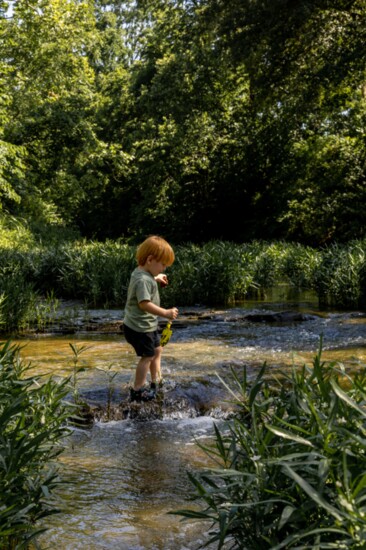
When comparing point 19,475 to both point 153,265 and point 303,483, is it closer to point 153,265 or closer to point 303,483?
point 303,483

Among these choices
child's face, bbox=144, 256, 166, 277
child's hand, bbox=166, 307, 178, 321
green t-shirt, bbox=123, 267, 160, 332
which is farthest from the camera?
child's face, bbox=144, 256, 166, 277

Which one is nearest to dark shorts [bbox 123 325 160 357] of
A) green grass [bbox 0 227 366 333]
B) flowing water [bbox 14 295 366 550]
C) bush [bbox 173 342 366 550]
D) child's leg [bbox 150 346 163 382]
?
child's leg [bbox 150 346 163 382]

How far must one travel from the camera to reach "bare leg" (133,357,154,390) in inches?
237

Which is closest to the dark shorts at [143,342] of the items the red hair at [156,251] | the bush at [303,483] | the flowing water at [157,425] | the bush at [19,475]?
the flowing water at [157,425]

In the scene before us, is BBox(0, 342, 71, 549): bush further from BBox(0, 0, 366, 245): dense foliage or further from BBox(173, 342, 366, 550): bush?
BBox(0, 0, 366, 245): dense foliage

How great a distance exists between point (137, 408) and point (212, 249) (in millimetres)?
10323

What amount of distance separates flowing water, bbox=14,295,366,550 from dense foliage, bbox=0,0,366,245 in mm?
12029

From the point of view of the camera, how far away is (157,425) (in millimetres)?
5852

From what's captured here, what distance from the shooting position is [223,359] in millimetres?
8250

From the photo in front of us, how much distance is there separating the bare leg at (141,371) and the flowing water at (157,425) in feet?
0.80

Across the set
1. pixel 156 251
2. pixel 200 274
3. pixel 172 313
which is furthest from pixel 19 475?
pixel 200 274

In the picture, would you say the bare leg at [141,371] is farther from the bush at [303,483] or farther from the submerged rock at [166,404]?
the bush at [303,483]

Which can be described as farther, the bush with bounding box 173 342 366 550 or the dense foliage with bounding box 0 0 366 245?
the dense foliage with bounding box 0 0 366 245

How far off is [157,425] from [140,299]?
1.02 metres
